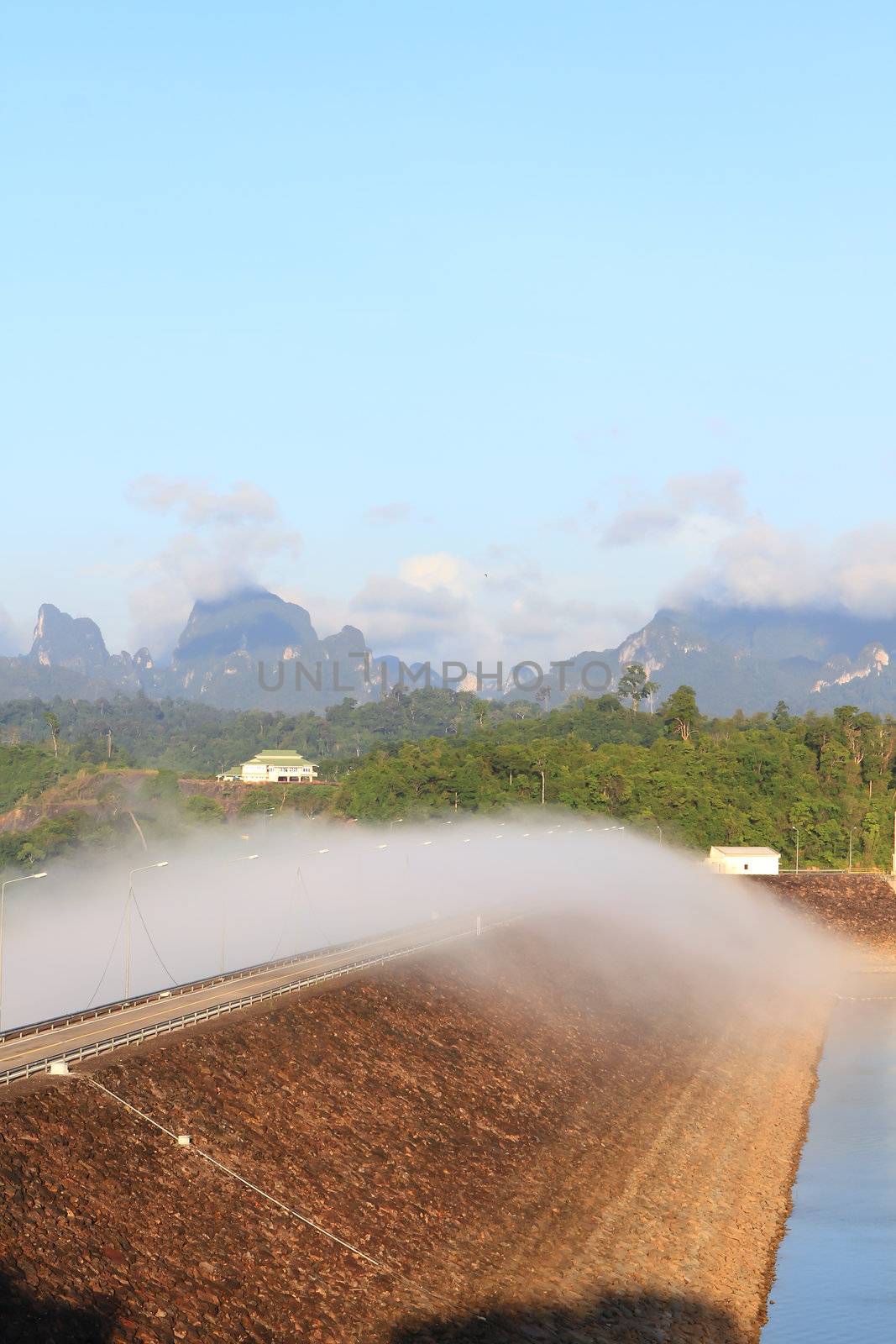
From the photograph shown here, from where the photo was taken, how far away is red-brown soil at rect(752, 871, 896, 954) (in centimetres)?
12950

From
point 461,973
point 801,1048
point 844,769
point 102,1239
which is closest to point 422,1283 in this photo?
point 102,1239

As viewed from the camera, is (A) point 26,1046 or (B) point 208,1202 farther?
(A) point 26,1046

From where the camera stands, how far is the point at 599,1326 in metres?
41.8

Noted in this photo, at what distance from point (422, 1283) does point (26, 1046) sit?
62.2 feet

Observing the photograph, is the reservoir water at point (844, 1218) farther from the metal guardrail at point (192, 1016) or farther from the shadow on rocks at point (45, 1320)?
the metal guardrail at point (192, 1016)

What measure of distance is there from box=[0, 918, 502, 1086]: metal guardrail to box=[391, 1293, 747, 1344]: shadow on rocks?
51.9 ft

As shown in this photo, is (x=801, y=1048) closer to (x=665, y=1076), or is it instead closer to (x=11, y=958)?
(x=665, y=1076)

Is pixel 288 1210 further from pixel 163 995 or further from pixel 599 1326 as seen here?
pixel 163 995

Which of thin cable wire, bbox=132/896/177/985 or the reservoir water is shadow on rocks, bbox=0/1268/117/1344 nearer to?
the reservoir water

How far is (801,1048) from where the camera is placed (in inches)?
3408

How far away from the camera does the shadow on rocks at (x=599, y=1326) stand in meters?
39.5

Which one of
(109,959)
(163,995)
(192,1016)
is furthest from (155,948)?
(192,1016)

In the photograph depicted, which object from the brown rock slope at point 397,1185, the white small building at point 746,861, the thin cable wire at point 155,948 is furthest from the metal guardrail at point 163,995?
the white small building at point 746,861

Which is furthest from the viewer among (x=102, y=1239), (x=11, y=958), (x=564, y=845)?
(x=564, y=845)
